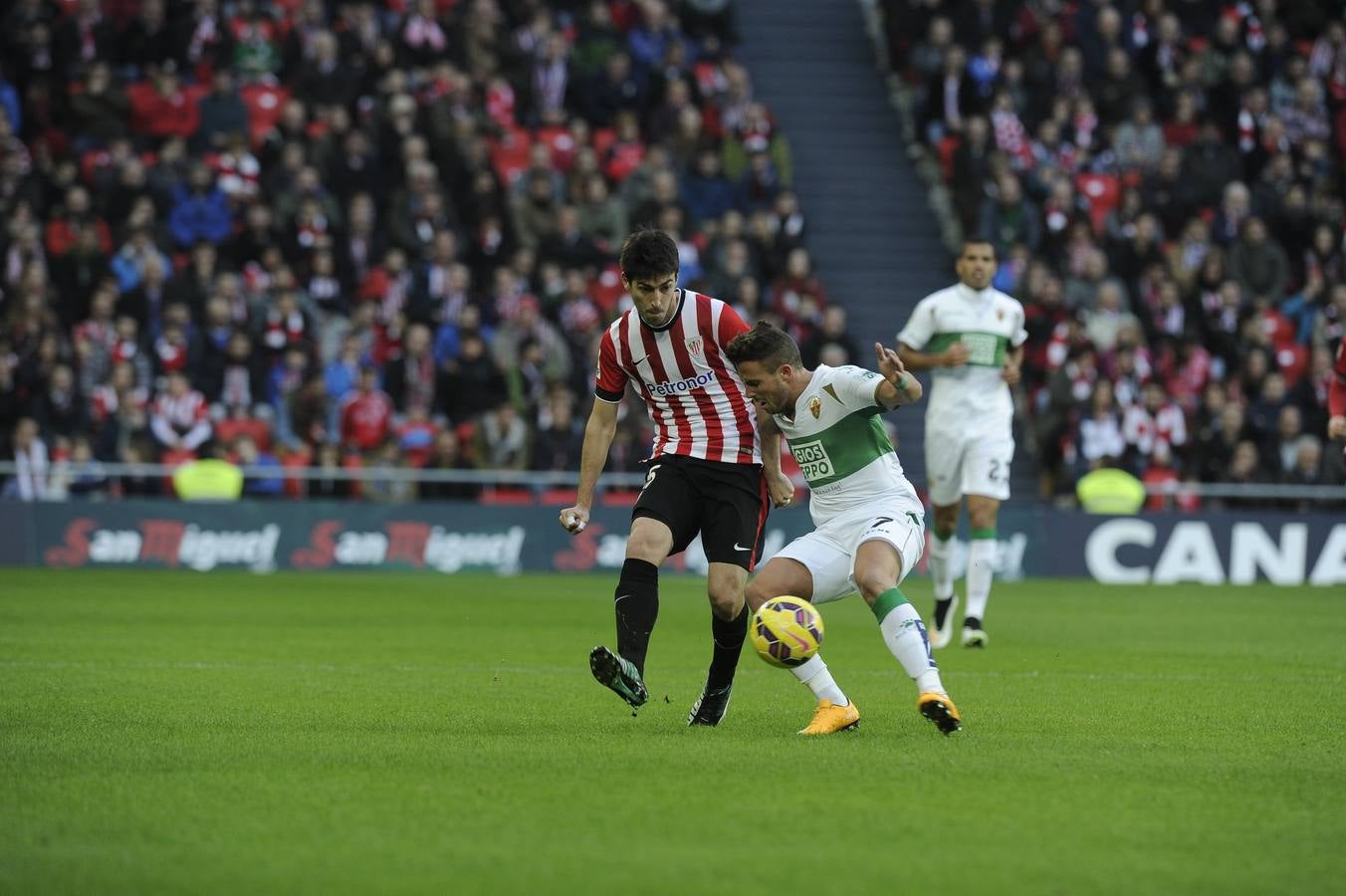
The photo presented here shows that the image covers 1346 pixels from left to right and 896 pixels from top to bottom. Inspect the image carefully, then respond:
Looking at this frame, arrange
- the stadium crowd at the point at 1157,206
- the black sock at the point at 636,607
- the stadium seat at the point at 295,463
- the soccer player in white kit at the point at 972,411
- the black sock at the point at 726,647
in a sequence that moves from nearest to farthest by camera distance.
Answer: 1. the black sock at the point at 636,607
2. the black sock at the point at 726,647
3. the soccer player in white kit at the point at 972,411
4. the stadium seat at the point at 295,463
5. the stadium crowd at the point at 1157,206

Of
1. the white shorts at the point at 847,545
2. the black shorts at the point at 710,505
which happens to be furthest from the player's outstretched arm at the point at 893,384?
the black shorts at the point at 710,505

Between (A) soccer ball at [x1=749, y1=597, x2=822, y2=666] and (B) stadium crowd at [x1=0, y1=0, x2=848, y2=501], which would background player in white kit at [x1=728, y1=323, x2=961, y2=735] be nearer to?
(A) soccer ball at [x1=749, y1=597, x2=822, y2=666]

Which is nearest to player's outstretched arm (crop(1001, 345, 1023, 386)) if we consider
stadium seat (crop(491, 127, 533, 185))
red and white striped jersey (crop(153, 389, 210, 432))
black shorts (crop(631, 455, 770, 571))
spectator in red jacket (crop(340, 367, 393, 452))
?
black shorts (crop(631, 455, 770, 571))

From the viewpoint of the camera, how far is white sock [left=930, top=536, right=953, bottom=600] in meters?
13.6

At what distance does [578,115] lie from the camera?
25234mm

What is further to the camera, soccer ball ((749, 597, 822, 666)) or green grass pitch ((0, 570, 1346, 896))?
soccer ball ((749, 597, 822, 666))

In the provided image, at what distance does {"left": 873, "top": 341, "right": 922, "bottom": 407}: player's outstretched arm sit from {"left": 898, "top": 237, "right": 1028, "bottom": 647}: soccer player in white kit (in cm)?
520

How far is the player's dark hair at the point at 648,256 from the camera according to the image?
8266 millimetres

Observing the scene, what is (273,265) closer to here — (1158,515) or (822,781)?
(1158,515)

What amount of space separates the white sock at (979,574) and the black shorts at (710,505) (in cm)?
486

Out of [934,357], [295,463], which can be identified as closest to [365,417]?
[295,463]

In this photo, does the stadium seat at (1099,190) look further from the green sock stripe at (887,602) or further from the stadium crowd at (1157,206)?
the green sock stripe at (887,602)

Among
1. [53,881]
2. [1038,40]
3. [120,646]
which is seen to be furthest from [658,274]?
[1038,40]

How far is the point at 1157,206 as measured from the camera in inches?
1014
